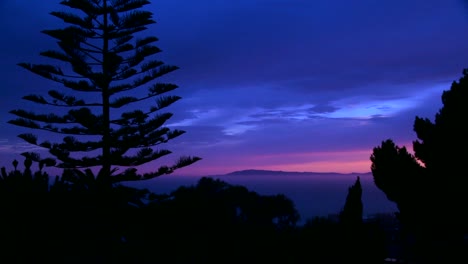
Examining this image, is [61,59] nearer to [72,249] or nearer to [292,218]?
[72,249]

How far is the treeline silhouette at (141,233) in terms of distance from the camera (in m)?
6.12

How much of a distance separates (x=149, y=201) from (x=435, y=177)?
7900 millimetres

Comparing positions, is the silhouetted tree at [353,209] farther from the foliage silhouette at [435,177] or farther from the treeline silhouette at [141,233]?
the foliage silhouette at [435,177]

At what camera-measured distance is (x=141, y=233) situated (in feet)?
25.2

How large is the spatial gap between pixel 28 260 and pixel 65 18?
583 centimetres

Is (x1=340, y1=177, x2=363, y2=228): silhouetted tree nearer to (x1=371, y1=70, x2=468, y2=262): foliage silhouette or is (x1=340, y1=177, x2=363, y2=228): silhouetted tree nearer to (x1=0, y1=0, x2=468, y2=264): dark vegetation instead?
(x1=0, y1=0, x2=468, y2=264): dark vegetation

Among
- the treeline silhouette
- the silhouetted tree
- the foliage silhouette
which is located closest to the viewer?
the treeline silhouette

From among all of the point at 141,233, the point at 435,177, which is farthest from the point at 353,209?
the point at 435,177

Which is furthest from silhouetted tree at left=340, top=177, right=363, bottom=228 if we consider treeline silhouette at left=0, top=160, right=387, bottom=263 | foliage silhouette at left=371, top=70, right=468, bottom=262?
foliage silhouette at left=371, top=70, right=468, bottom=262

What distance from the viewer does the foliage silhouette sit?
37.6 ft

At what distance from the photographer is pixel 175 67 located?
1024 centimetres

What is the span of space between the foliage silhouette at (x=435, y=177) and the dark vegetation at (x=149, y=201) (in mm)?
29

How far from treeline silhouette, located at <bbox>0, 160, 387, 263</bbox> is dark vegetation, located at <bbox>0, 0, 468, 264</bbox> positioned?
19mm

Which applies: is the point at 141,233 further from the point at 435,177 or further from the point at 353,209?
the point at 435,177
